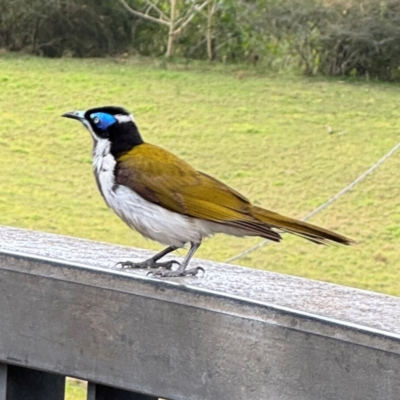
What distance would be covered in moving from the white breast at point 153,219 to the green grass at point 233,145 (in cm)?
378

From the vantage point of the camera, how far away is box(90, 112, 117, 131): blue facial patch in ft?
5.78

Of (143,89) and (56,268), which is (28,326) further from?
(143,89)

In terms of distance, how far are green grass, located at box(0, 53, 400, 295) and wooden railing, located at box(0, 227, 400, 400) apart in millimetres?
4186

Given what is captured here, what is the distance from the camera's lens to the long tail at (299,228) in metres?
1.46

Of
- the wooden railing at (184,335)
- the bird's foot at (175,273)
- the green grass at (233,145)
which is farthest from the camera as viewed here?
the green grass at (233,145)

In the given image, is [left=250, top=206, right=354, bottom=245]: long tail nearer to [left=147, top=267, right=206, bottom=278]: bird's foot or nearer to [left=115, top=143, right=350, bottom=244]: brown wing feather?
[left=115, top=143, right=350, bottom=244]: brown wing feather

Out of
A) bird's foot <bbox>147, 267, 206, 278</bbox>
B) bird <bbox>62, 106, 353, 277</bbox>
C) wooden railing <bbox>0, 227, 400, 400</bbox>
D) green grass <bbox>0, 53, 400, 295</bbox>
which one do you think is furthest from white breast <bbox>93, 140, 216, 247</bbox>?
green grass <bbox>0, 53, 400, 295</bbox>

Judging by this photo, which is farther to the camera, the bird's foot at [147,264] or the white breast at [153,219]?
the white breast at [153,219]

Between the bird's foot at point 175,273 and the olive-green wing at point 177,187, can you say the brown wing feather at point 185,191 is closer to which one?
the olive-green wing at point 177,187

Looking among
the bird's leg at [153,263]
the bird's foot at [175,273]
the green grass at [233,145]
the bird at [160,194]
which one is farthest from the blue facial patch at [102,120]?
the green grass at [233,145]

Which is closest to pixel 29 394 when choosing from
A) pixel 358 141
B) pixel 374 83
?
pixel 358 141

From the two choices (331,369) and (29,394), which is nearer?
(331,369)

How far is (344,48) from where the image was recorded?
8891mm

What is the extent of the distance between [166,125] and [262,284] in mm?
6577
